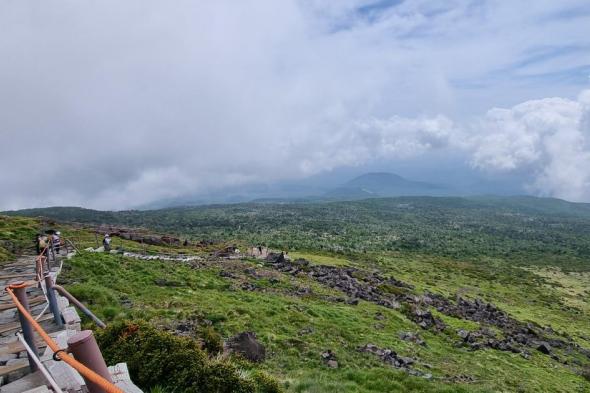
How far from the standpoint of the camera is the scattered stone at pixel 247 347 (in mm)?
14859

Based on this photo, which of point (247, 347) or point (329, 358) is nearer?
point (247, 347)

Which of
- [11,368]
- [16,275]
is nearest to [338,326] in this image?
[16,275]

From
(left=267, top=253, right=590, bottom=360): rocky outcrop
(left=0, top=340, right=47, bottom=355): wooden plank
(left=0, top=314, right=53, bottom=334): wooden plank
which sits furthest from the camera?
(left=267, top=253, right=590, bottom=360): rocky outcrop

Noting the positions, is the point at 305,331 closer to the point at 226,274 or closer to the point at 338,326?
the point at 338,326

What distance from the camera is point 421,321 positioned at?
31875 millimetres

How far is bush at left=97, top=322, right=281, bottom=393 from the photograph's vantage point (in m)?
8.25

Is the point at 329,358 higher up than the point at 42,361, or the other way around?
the point at 42,361

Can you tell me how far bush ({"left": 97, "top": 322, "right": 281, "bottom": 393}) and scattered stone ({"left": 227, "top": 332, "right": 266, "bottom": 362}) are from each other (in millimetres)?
A: 5250

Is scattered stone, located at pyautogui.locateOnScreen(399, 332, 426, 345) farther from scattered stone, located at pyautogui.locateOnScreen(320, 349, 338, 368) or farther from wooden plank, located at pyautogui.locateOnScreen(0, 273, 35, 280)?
wooden plank, located at pyautogui.locateOnScreen(0, 273, 35, 280)

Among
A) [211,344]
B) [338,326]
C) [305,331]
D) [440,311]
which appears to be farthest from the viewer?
[440,311]

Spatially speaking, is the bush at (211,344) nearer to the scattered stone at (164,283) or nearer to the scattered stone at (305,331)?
the scattered stone at (305,331)

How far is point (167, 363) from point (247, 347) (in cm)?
690

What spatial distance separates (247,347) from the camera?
15227 millimetres

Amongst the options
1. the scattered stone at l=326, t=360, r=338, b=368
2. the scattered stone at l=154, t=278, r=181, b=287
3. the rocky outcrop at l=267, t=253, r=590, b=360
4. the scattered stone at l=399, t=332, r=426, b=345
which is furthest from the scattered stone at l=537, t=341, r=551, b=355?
the scattered stone at l=154, t=278, r=181, b=287
